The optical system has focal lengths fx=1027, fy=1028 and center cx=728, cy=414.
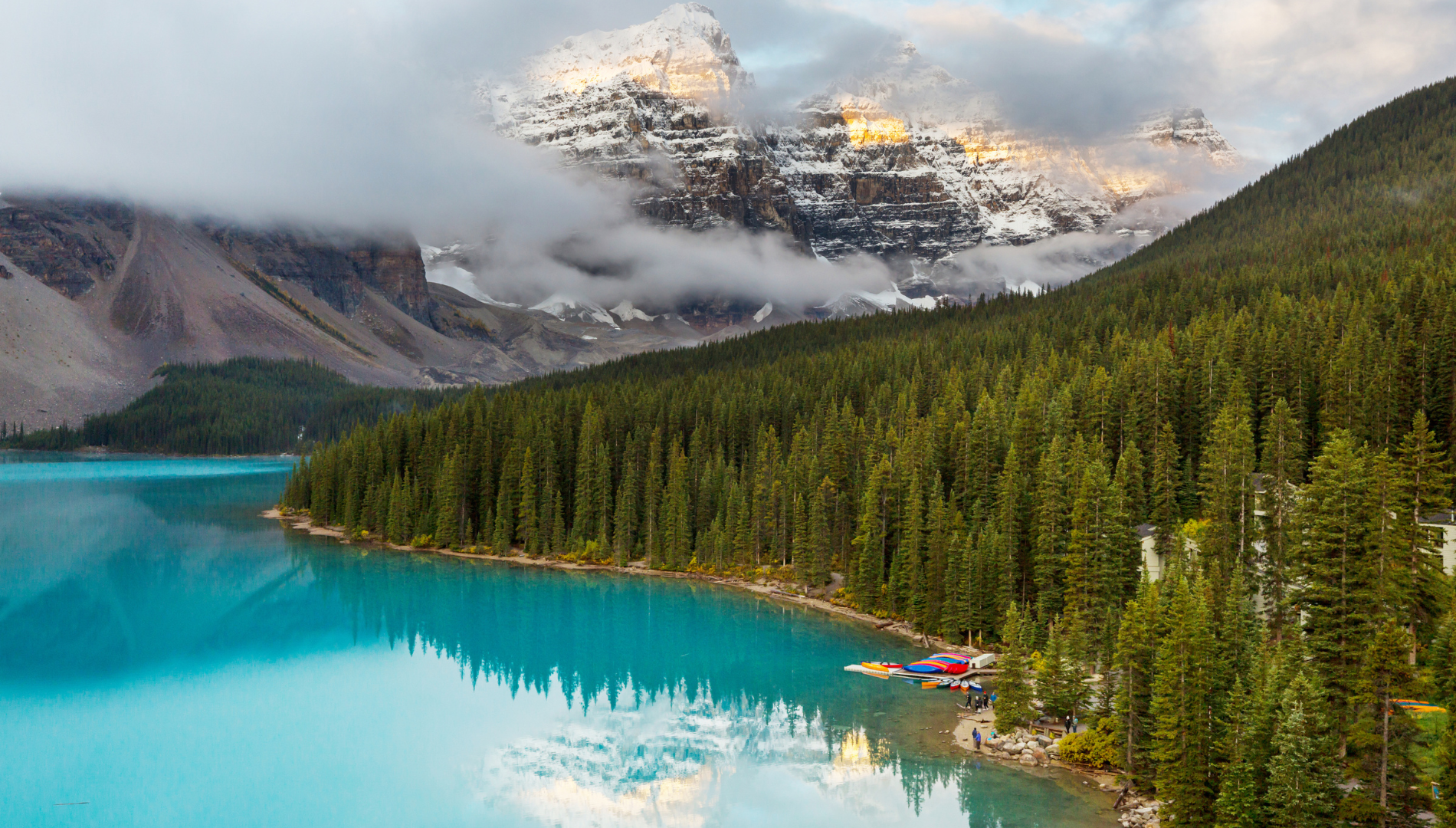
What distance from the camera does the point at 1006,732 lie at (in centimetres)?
4706

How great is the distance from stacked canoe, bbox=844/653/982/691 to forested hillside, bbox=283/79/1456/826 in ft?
14.5

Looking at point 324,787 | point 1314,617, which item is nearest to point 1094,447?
point 1314,617

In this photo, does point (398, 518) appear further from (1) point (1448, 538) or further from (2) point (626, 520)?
(1) point (1448, 538)

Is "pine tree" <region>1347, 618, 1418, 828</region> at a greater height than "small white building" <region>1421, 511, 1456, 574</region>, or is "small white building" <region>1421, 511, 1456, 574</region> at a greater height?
"small white building" <region>1421, 511, 1456, 574</region>

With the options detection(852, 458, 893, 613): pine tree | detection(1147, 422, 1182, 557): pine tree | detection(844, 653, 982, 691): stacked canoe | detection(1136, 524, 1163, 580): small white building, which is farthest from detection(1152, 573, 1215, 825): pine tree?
detection(852, 458, 893, 613): pine tree

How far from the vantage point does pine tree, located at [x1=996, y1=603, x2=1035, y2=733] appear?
47062 millimetres

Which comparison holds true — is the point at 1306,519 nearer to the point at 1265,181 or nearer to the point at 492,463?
the point at 492,463

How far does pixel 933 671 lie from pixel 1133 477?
19702mm

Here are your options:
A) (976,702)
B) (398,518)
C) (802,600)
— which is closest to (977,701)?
(976,702)

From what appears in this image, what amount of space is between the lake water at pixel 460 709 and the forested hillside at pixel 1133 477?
6.75 metres

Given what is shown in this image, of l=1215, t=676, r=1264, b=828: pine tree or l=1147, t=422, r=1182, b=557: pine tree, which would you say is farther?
l=1147, t=422, r=1182, b=557: pine tree

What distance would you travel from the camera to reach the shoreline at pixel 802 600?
1711 inches

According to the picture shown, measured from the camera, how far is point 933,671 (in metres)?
58.8

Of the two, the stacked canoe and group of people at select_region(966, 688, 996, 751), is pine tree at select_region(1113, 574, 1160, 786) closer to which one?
group of people at select_region(966, 688, 996, 751)
